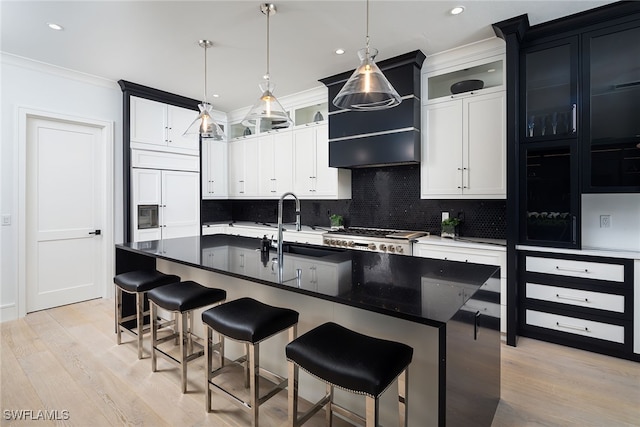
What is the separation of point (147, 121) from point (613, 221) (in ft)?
17.7

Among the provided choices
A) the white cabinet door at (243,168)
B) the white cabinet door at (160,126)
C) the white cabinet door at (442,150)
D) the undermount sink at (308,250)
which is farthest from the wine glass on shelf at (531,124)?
the white cabinet door at (160,126)

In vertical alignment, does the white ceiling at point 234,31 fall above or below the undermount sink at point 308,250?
above

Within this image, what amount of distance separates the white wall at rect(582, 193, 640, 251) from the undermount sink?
7.70 feet

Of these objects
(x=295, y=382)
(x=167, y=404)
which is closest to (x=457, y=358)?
(x=295, y=382)

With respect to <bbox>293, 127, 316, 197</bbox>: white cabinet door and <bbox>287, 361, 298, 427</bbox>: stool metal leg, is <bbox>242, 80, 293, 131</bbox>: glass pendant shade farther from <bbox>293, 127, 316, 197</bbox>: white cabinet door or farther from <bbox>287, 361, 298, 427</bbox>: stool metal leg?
<bbox>293, 127, 316, 197</bbox>: white cabinet door

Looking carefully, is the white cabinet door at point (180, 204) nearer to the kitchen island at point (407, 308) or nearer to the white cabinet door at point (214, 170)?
the white cabinet door at point (214, 170)

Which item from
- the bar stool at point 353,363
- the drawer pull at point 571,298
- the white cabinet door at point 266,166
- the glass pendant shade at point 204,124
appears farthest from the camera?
the white cabinet door at point 266,166

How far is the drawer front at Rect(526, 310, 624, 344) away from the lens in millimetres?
2551

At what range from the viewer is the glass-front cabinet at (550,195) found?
2736mm

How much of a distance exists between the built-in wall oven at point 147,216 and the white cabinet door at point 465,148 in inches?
143

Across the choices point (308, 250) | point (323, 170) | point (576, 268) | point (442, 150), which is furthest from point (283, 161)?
point (576, 268)

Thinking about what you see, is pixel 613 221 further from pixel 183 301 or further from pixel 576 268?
pixel 183 301

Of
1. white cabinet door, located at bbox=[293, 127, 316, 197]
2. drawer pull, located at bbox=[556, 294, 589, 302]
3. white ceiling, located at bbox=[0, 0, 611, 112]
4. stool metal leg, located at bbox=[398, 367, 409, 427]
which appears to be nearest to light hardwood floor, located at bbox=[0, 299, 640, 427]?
drawer pull, located at bbox=[556, 294, 589, 302]

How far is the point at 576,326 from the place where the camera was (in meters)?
2.69
